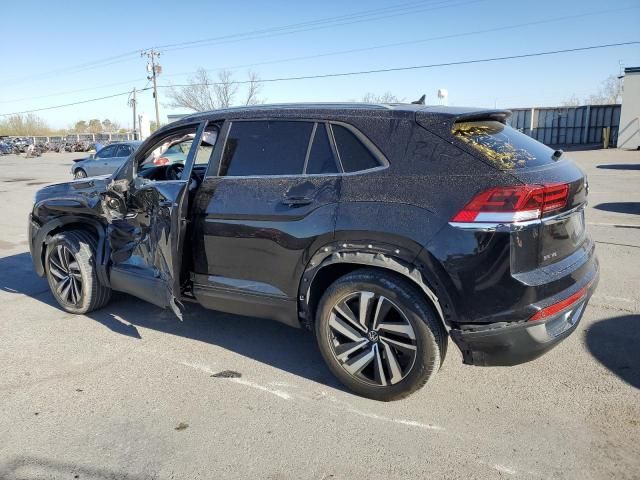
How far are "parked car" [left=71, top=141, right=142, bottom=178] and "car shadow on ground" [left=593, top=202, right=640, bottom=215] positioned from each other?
1612 cm

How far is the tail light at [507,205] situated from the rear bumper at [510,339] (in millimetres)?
569

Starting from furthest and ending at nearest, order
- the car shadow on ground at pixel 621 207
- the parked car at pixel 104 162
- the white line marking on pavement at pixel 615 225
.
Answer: the parked car at pixel 104 162 < the car shadow on ground at pixel 621 207 < the white line marking on pavement at pixel 615 225

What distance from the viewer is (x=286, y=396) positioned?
3277 millimetres

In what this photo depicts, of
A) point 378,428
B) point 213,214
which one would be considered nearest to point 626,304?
point 378,428

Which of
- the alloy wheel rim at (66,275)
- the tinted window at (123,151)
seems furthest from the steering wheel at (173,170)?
the tinted window at (123,151)

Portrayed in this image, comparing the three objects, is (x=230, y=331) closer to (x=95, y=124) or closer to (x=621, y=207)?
(x=621, y=207)

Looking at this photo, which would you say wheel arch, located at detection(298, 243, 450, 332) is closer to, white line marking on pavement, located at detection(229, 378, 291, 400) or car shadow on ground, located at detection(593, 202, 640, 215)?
white line marking on pavement, located at detection(229, 378, 291, 400)

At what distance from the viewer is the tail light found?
2.59 m

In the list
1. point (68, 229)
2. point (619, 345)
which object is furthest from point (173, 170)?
point (619, 345)

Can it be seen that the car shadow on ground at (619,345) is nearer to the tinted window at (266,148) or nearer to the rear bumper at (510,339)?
the rear bumper at (510,339)

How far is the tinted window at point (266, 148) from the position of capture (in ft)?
10.9

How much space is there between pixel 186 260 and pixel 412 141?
1978 millimetres

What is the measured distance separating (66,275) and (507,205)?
13.7ft

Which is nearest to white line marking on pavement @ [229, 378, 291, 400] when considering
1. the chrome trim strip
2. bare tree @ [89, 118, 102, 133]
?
the chrome trim strip
